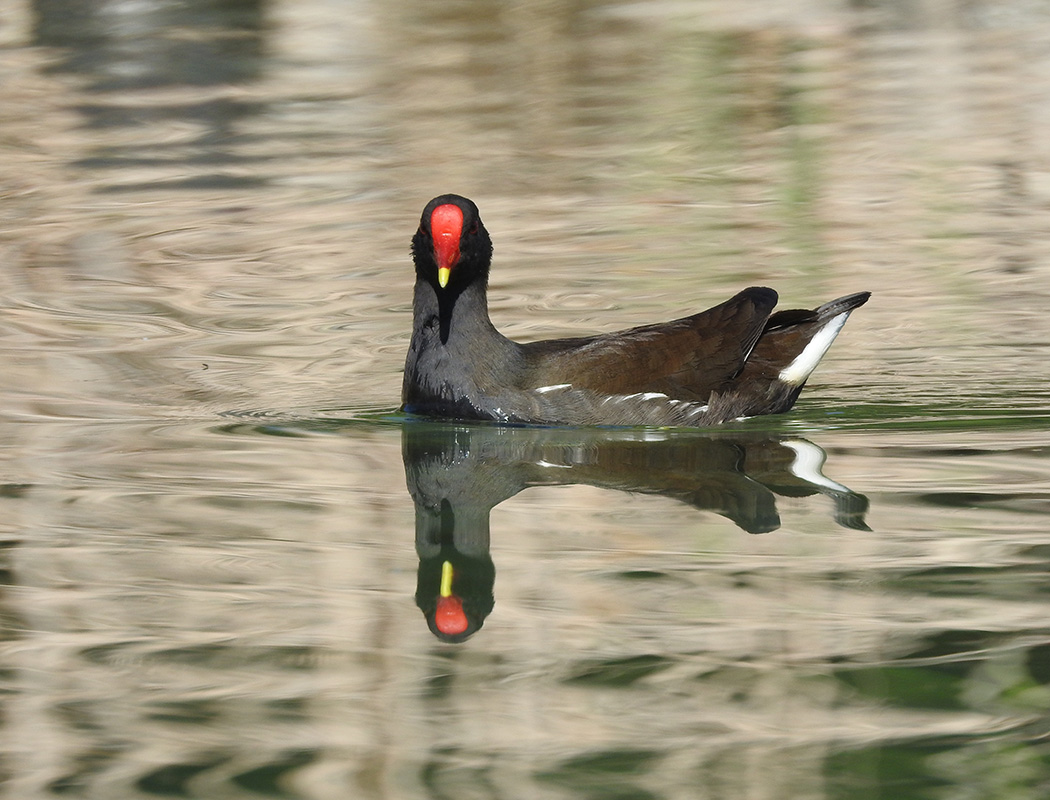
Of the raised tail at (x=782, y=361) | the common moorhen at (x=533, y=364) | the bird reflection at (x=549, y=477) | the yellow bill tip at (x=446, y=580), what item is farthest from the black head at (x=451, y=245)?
the yellow bill tip at (x=446, y=580)

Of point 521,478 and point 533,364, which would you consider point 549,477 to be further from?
point 533,364

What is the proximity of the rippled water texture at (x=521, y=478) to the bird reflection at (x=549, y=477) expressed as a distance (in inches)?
0.9

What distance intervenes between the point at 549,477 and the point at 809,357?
5.91 feet

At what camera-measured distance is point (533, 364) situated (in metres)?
6.96

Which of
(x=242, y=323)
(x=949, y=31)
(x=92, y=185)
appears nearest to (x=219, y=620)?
(x=242, y=323)

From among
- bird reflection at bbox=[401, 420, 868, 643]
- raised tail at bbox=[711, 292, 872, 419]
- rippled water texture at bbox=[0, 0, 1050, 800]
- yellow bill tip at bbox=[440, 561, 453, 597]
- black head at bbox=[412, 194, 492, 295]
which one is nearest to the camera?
rippled water texture at bbox=[0, 0, 1050, 800]

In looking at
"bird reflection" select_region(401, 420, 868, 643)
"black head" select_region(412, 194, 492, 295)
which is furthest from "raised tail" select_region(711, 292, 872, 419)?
"black head" select_region(412, 194, 492, 295)

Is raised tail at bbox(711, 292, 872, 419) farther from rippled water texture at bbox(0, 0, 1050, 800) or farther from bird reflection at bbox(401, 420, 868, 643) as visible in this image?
bird reflection at bbox(401, 420, 868, 643)

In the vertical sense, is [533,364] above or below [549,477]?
above

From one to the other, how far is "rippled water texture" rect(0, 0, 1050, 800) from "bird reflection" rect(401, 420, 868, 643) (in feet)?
0.07

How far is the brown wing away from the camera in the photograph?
22.6ft

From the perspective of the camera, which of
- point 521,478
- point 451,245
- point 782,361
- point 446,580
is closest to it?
point 446,580

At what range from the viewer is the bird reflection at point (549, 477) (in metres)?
4.90

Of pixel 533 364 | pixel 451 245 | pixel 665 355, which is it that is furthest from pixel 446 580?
pixel 665 355
